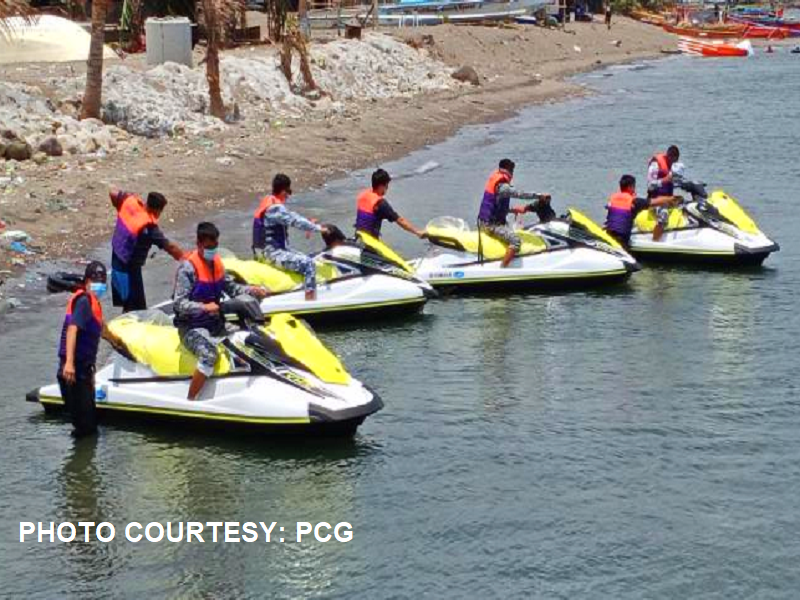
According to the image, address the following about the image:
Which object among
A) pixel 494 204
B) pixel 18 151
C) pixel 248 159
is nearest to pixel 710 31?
pixel 248 159

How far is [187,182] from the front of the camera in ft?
108

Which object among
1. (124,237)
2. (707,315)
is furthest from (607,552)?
(707,315)

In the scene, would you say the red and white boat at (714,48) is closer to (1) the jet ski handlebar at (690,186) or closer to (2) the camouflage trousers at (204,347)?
(1) the jet ski handlebar at (690,186)

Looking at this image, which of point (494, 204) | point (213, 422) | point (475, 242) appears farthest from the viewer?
point (475, 242)

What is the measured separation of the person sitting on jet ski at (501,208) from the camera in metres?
22.8

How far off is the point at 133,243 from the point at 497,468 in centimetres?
594

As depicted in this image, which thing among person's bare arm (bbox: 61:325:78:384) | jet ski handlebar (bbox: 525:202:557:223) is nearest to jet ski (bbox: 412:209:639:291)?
jet ski handlebar (bbox: 525:202:557:223)

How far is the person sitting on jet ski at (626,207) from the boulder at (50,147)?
14.9 meters

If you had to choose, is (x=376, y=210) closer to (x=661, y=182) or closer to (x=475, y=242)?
(x=475, y=242)

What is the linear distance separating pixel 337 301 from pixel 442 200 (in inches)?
566

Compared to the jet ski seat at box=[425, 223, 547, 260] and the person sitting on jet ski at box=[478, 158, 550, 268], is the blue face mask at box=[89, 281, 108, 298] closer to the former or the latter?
the jet ski seat at box=[425, 223, 547, 260]

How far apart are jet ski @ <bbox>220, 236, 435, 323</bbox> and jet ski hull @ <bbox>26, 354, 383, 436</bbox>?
462cm

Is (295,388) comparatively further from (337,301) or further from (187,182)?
(187,182)

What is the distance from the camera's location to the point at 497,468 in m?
14.5
